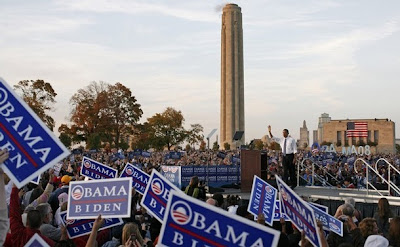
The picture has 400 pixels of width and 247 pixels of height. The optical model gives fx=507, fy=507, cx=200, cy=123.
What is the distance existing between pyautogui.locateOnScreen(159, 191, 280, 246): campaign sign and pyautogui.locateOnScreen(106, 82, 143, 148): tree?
6633 centimetres

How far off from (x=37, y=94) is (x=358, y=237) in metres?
54.4

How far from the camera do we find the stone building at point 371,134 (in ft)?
460

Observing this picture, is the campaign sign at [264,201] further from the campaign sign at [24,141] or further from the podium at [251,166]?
the podium at [251,166]

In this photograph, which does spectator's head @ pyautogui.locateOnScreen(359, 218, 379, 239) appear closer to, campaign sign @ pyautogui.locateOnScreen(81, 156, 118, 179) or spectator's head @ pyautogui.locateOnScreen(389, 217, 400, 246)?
spectator's head @ pyautogui.locateOnScreen(389, 217, 400, 246)

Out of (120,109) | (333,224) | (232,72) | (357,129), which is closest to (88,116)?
(120,109)

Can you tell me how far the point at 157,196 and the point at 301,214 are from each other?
223 cm

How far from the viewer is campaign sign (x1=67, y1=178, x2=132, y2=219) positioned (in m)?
5.13

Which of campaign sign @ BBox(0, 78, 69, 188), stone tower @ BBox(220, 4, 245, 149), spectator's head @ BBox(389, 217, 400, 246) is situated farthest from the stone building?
campaign sign @ BBox(0, 78, 69, 188)

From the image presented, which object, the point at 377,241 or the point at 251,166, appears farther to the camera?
the point at 251,166

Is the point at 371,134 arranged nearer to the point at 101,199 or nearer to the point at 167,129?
the point at 167,129

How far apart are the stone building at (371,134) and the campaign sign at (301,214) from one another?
138m

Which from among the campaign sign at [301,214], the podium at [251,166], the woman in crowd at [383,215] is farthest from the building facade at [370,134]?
the campaign sign at [301,214]

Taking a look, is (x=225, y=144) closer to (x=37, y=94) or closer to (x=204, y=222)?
(x=37, y=94)

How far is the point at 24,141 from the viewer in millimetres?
3941
